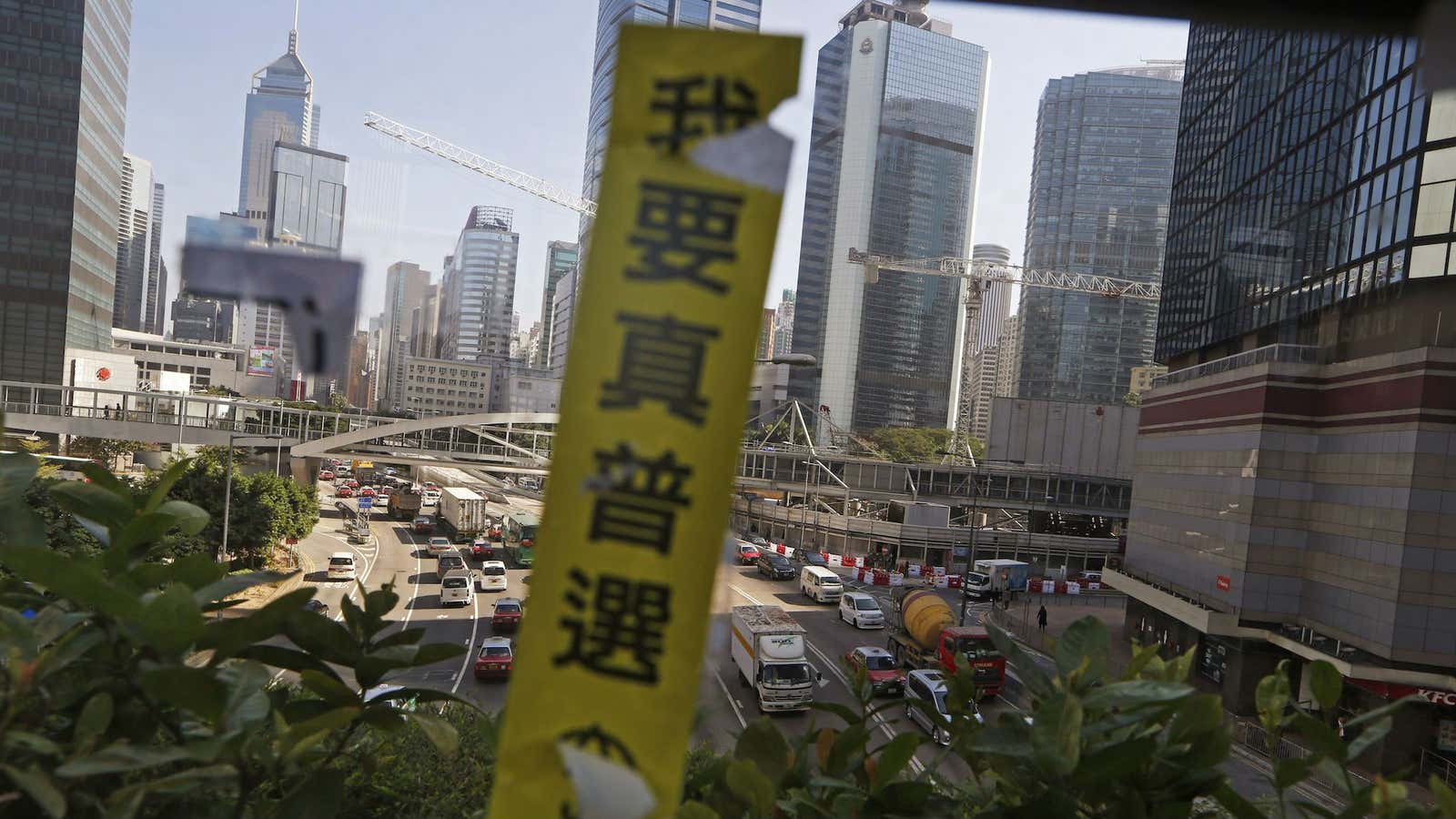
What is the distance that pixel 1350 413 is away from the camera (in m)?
10.7

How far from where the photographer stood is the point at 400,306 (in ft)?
8.29

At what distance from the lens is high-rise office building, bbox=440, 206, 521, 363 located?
3.18 m

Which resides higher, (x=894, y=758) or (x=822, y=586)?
(x=894, y=758)

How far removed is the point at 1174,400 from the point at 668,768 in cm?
1665

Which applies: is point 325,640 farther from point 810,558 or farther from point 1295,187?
point 810,558

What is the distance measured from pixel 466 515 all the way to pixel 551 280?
17.0 m

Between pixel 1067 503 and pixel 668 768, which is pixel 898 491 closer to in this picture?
pixel 1067 503

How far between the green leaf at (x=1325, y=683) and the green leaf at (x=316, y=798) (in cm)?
157

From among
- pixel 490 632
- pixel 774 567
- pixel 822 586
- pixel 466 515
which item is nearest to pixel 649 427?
pixel 490 632

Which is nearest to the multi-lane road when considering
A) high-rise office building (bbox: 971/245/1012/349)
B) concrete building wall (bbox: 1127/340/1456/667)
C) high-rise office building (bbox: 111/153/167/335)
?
high-rise office building (bbox: 111/153/167/335)

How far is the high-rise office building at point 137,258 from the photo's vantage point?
6379mm

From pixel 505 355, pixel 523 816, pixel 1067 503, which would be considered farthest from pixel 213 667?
pixel 1067 503

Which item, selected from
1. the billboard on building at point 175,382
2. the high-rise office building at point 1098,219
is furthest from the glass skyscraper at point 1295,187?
the high-rise office building at point 1098,219

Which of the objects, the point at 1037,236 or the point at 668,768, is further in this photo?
the point at 1037,236
